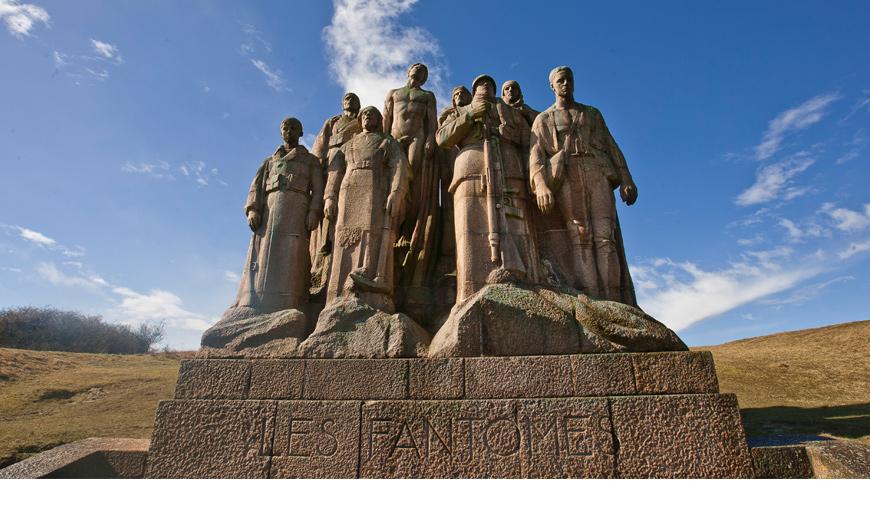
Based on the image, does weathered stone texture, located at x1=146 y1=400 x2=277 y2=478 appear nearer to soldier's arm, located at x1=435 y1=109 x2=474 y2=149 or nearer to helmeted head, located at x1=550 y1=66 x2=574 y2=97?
soldier's arm, located at x1=435 y1=109 x2=474 y2=149

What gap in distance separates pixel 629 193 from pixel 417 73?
382 cm

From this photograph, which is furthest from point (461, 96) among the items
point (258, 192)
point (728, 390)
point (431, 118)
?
point (728, 390)

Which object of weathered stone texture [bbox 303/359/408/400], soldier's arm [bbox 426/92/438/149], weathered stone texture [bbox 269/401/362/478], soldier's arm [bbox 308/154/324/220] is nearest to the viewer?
weathered stone texture [bbox 269/401/362/478]

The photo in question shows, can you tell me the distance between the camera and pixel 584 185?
648 cm

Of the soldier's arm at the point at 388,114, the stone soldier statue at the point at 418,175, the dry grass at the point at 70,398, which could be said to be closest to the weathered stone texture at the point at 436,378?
the stone soldier statue at the point at 418,175

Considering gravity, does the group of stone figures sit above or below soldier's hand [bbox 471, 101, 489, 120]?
below

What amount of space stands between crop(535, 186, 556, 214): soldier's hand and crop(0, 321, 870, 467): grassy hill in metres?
5.08

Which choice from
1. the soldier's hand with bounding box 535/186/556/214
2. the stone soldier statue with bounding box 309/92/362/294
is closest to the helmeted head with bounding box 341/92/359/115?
the stone soldier statue with bounding box 309/92/362/294

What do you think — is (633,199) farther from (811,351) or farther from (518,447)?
(811,351)

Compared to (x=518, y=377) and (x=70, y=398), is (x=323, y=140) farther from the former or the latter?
(x=70, y=398)

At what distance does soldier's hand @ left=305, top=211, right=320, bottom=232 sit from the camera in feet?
22.1

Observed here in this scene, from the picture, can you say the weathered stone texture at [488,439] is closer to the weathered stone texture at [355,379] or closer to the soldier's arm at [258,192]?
the weathered stone texture at [355,379]

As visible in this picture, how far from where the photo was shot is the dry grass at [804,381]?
902cm

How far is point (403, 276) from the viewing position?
6938 millimetres
